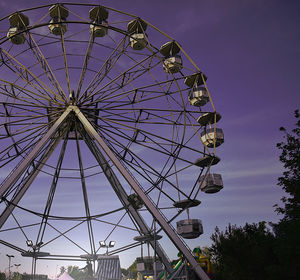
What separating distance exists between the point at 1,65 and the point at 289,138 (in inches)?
827

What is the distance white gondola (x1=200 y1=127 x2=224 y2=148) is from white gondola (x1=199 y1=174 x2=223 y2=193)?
1782 mm

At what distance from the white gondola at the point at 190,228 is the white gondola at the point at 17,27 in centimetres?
1358

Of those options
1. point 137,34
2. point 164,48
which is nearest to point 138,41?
point 137,34

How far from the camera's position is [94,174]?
1769cm

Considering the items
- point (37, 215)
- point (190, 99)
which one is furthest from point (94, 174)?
point (190, 99)

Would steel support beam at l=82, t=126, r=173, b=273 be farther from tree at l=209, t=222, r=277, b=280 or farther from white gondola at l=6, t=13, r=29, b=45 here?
tree at l=209, t=222, r=277, b=280

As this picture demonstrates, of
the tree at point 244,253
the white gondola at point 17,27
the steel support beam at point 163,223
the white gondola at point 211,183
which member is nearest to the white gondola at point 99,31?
the white gondola at point 17,27

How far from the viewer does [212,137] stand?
15.6m

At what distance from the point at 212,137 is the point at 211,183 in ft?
8.41

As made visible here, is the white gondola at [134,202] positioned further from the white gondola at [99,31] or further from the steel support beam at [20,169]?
the white gondola at [99,31]

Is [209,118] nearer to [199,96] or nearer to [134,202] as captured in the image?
[199,96]

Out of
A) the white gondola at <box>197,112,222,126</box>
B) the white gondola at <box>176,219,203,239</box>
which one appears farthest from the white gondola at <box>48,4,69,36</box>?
the white gondola at <box>176,219,203,239</box>

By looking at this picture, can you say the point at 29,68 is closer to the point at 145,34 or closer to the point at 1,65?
the point at 1,65

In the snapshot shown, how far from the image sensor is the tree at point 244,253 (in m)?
23.1
